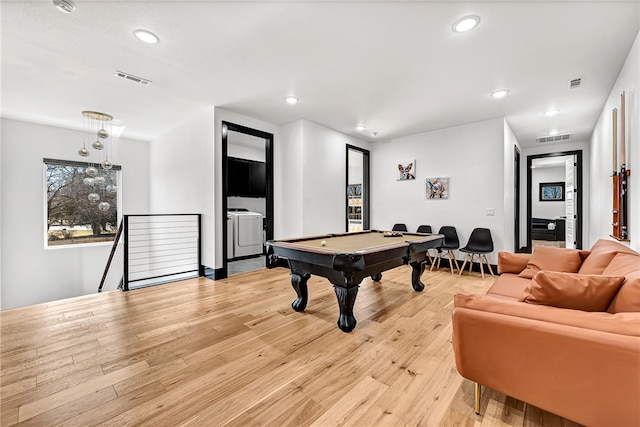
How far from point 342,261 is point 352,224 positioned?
5.71m

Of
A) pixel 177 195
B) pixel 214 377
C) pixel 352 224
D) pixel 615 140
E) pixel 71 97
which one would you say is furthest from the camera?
pixel 352 224

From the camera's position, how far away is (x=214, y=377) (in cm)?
191

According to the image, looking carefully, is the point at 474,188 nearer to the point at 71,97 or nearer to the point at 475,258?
the point at 475,258

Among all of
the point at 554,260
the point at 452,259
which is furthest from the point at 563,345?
the point at 452,259

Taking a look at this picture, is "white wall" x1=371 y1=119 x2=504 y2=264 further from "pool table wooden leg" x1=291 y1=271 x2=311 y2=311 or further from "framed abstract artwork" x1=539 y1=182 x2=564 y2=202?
"framed abstract artwork" x1=539 y1=182 x2=564 y2=202

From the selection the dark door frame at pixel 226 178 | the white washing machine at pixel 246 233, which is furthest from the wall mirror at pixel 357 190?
the white washing machine at pixel 246 233

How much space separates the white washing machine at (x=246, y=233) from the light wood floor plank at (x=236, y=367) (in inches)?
114

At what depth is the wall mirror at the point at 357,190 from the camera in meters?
6.69

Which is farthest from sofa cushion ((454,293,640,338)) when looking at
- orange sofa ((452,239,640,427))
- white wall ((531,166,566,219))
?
white wall ((531,166,566,219))

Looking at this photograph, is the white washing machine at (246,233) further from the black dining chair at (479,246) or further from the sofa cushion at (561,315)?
the sofa cushion at (561,315)

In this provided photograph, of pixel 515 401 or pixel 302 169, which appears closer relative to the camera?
pixel 515 401

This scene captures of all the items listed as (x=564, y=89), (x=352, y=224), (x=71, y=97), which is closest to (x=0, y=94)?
(x=71, y=97)

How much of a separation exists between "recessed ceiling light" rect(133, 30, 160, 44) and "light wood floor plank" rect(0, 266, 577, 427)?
9.18 feet

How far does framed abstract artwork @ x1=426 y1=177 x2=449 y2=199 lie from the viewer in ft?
18.0
